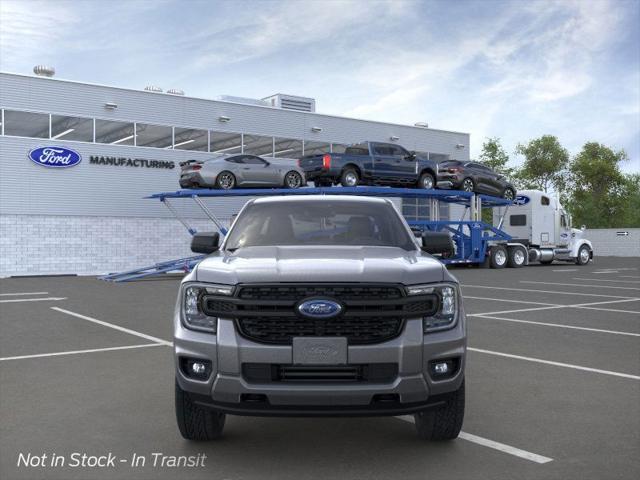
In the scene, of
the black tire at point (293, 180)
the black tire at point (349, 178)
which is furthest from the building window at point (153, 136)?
the black tire at point (349, 178)

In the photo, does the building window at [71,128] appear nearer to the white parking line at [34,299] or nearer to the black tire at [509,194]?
the white parking line at [34,299]

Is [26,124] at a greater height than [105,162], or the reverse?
[26,124]

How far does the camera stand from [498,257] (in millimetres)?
30188

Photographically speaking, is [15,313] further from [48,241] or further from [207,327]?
[48,241]

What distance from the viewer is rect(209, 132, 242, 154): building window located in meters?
32.4

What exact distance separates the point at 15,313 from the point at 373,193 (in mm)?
15414

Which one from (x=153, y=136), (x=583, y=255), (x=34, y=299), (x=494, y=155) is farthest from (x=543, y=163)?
(x=34, y=299)

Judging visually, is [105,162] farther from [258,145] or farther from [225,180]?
[258,145]

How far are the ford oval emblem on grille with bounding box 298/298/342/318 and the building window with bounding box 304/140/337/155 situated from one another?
31620 millimetres

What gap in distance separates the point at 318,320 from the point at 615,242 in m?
53.2

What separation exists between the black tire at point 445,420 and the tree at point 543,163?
7499 centimetres

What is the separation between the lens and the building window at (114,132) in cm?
2914

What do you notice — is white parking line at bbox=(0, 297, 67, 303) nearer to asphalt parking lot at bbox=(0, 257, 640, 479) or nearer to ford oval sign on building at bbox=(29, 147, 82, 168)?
asphalt parking lot at bbox=(0, 257, 640, 479)

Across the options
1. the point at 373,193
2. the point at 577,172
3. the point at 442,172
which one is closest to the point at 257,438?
the point at 373,193
